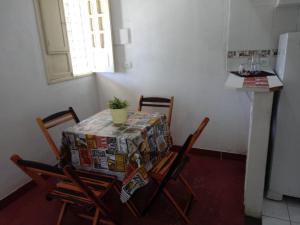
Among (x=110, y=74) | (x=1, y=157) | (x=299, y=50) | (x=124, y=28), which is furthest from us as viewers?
(x=110, y=74)

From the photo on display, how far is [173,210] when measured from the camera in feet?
6.12

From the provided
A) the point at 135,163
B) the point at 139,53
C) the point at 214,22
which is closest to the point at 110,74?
the point at 139,53

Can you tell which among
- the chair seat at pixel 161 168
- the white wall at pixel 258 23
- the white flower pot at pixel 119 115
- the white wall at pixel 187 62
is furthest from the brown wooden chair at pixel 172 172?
the white wall at pixel 258 23

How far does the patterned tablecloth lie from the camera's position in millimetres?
1528

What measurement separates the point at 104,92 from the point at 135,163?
175 cm

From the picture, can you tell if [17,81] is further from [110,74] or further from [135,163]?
[135,163]

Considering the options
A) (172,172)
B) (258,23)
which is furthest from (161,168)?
(258,23)

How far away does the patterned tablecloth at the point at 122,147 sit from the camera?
153cm

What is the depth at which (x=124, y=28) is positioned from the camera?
2.66 meters

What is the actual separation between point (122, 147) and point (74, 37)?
1891mm

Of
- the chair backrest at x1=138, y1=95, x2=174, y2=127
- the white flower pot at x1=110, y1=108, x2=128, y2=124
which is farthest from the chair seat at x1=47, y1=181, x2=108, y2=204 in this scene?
the chair backrest at x1=138, y1=95, x2=174, y2=127

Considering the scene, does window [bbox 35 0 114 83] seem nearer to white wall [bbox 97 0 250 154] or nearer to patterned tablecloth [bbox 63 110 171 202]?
white wall [bbox 97 0 250 154]

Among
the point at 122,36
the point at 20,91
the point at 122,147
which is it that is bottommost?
the point at 122,147

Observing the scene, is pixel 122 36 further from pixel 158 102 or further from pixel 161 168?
pixel 161 168
